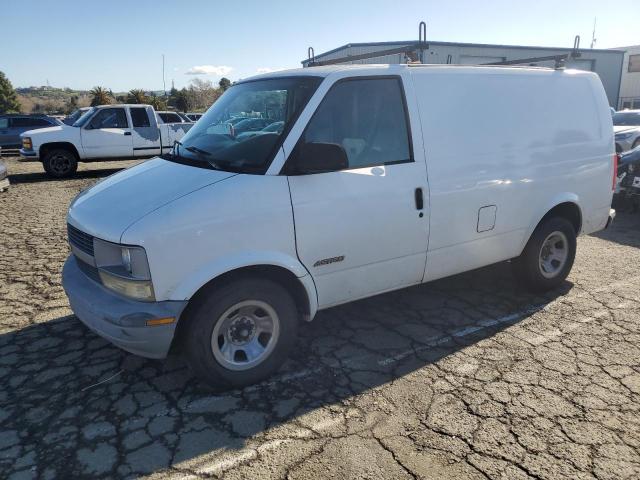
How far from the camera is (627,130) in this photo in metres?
15.1

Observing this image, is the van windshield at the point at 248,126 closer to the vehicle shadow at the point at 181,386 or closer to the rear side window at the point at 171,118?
the vehicle shadow at the point at 181,386

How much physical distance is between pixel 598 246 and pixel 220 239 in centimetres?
596

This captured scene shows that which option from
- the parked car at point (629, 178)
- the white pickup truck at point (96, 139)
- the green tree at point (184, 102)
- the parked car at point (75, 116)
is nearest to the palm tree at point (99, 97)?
the green tree at point (184, 102)

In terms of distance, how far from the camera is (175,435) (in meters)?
2.87

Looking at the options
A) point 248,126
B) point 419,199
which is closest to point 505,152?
point 419,199

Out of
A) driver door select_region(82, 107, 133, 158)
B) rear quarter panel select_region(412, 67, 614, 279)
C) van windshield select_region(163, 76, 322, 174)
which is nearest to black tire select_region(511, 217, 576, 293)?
rear quarter panel select_region(412, 67, 614, 279)

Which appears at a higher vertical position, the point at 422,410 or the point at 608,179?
the point at 608,179

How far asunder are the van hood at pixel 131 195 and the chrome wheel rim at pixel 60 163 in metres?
11.2

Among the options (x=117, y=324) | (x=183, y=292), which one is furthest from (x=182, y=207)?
(x=117, y=324)

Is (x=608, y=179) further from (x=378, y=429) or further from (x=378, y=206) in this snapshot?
(x=378, y=429)

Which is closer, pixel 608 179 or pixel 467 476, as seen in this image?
pixel 467 476

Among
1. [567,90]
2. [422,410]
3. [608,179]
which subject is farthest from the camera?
[608,179]

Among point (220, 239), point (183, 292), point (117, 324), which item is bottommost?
point (117, 324)

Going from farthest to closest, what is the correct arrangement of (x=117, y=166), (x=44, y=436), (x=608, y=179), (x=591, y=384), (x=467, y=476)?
(x=117, y=166)
(x=608, y=179)
(x=591, y=384)
(x=44, y=436)
(x=467, y=476)
